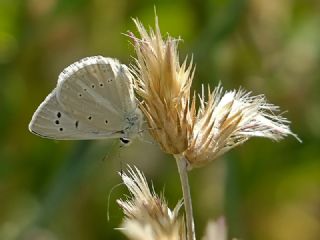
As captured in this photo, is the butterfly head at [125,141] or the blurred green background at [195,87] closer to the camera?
the butterfly head at [125,141]

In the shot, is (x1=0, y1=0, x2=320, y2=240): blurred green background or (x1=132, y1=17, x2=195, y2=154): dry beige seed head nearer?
(x1=132, y1=17, x2=195, y2=154): dry beige seed head

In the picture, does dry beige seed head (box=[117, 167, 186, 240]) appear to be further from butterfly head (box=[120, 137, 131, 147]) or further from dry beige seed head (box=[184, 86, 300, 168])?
butterfly head (box=[120, 137, 131, 147])

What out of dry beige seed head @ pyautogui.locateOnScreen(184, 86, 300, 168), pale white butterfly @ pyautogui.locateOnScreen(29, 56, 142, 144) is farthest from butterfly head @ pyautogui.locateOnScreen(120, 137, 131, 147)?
dry beige seed head @ pyautogui.locateOnScreen(184, 86, 300, 168)

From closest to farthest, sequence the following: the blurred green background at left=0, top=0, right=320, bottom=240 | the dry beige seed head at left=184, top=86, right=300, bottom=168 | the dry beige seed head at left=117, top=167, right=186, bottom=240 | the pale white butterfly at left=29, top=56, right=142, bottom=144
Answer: the dry beige seed head at left=117, top=167, right=186, bottom=240 < the dry beige seed head at left=184, top=86, right=300, bottom=168 < the pale white butterfly at left=29, top=56, right=142, bottom=144 < the blurred green background at left=0, top=0, right=320, bottom=240

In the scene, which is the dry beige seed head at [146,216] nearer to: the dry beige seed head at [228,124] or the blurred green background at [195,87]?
the dry beige seed head at [228,124]

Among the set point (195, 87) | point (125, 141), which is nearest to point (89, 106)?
point (125, 141)

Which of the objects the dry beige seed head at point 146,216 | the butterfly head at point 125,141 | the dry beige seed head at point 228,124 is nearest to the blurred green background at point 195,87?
the butterfly head at point 125,141

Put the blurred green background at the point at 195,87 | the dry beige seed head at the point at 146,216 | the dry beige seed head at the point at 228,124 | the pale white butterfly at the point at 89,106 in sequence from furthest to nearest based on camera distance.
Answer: the blurred green background at the point at 195,87, the pale white butterfly at the point at 89,106, the dry beige seed head at the point at 228,124, the dry beige seed head at the point at 146,216
